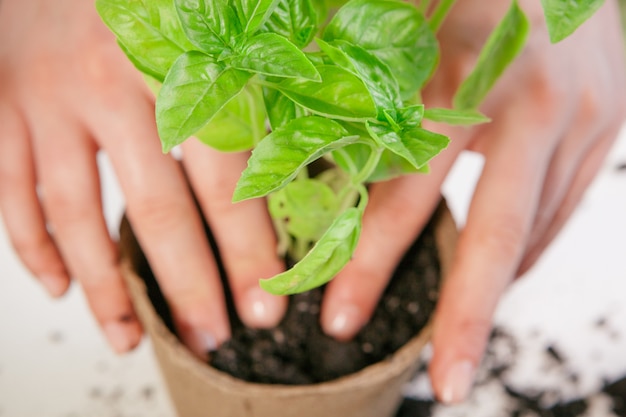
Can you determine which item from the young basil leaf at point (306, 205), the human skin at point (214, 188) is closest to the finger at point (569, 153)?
the human skin at point (214, 188)

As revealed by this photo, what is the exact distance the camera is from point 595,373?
85 cm

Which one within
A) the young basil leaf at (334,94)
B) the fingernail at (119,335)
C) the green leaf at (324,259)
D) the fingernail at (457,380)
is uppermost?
the young basil leaf at (334,94)

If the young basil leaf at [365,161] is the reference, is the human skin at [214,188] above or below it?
below

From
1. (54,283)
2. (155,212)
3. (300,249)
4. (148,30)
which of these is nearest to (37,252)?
(54,283)

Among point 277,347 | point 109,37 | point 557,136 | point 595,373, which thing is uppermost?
point 109,37

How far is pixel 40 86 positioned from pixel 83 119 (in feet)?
0.24

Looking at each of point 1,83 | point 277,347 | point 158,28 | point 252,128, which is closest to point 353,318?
point 277,347

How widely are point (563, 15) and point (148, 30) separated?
22cm

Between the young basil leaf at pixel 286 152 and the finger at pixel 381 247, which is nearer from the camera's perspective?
the young basil leaf at pixel 286 152

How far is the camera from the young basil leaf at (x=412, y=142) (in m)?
0.32

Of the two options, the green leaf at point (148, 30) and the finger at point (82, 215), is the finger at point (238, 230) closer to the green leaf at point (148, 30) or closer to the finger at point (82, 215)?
the finger at point (82, 215)

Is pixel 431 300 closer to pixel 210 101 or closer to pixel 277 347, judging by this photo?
pixel 277 347

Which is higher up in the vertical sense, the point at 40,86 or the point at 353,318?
the point at 40,86

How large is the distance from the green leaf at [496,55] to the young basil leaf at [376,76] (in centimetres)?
13
